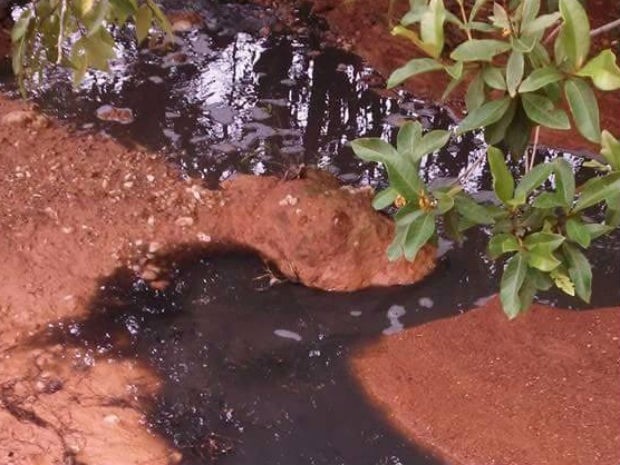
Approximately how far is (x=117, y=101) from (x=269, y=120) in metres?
0.79

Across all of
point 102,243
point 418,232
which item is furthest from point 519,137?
point 102,243

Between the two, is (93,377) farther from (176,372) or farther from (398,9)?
(398,9)

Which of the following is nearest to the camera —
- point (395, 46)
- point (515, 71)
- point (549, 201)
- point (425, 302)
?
point (515, 71)

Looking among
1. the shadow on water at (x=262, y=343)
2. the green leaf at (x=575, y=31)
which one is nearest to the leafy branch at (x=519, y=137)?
the green leaf at (x=575, y=31)

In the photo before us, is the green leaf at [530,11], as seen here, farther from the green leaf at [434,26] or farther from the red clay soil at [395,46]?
the red clay soil at [395,46]

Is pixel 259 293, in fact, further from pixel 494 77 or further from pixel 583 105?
pixel 583 105

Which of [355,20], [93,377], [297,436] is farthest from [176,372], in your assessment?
[355,20]

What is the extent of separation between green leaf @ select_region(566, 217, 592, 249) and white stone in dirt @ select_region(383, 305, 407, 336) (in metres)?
1.53

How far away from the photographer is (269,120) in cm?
412

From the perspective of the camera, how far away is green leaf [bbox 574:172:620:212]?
5.12 feet

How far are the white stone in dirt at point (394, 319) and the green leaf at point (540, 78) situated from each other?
5.74 feet

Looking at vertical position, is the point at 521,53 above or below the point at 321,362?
above

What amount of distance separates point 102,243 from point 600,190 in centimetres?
225

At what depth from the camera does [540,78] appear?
1.46 meters
